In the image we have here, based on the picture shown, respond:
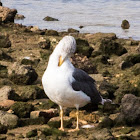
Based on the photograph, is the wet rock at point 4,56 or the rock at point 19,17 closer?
the wet rock at point 4,56

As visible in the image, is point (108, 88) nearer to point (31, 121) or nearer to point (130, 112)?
point (130, 112)

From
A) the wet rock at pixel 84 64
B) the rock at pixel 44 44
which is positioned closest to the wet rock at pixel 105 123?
the wet rock at pixel 84 64

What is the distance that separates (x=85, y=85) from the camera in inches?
314

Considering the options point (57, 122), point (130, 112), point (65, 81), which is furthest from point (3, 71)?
point (130, 112)

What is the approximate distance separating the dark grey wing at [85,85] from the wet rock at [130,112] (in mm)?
489

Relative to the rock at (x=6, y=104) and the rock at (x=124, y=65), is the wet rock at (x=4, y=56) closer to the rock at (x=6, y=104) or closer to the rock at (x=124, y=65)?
the rock at (x=124, y=65)

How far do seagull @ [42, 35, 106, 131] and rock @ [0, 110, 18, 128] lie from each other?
0.67 metres

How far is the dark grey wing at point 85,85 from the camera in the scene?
7.69 m

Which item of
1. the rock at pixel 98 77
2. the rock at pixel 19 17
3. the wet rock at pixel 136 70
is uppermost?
the rock at pixel 19 17

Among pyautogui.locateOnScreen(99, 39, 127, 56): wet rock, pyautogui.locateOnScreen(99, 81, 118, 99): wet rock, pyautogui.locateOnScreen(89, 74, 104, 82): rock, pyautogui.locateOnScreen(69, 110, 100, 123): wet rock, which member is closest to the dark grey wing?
pyautogui.locateOnScreen(69, 110, 100, 123): wet rock

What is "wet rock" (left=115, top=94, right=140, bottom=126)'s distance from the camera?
25.5ft

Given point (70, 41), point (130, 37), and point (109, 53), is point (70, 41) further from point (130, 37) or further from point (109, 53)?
point (130, 37)

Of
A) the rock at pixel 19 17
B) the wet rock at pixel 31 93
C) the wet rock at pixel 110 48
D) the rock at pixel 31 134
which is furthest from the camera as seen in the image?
the rock at pixel 19 17

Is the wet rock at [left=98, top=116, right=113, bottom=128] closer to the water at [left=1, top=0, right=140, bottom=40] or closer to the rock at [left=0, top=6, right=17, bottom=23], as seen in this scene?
the water at [left=1, top=0, right=140, bottom=40]
